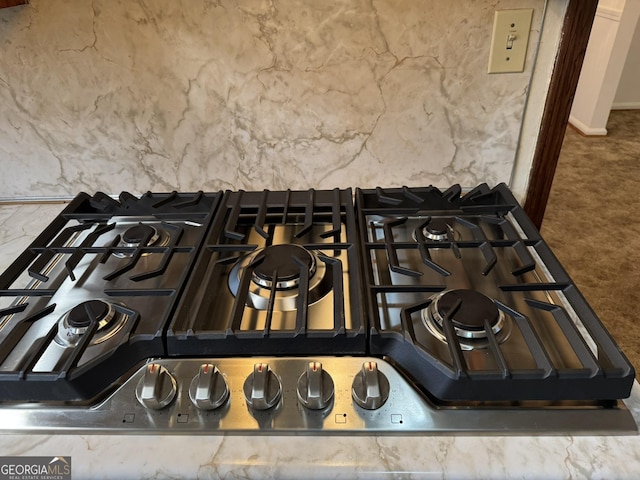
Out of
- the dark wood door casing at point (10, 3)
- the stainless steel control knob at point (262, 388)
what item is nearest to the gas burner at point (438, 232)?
the stainless steel control knob at point (262, 388)

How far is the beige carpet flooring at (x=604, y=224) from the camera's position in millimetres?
2117

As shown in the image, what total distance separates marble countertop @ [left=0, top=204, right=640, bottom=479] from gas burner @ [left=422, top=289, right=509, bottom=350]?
14 cm

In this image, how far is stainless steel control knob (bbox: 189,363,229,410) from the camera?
644 millimetres

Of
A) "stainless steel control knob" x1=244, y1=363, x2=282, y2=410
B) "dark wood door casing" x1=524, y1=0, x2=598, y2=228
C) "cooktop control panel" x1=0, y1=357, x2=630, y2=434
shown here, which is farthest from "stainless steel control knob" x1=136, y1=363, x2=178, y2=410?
"dark wood door casing" x1=524, y1=0, x2=598, y2=228

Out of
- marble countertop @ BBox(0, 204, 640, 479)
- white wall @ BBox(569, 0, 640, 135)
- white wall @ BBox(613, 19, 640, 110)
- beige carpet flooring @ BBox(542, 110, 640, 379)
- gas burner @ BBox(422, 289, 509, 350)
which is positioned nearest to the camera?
marble countertop @ BBox(0, 204, 640, 479)

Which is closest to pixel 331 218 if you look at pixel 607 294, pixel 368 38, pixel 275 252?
pixel 275 252

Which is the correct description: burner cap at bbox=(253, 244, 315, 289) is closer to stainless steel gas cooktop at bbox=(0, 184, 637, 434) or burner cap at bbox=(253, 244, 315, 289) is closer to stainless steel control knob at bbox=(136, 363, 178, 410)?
stainless steel gas cooktop at bbox=(0, 184, 637, 434)

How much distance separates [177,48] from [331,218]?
466 millimetres

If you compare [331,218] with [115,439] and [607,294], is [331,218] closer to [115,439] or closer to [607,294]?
[115,439]

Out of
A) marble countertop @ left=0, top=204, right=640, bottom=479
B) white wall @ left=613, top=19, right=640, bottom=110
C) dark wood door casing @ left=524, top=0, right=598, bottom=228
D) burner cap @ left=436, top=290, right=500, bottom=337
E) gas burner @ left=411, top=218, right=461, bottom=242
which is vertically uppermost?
dark wood door casing @ left=524, top=0, right=598, bottom=228

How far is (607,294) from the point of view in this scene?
2.19 metres

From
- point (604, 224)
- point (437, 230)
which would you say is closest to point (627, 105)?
point (604, 224)

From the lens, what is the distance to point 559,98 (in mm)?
997

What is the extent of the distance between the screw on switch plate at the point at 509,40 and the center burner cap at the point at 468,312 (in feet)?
1.63
